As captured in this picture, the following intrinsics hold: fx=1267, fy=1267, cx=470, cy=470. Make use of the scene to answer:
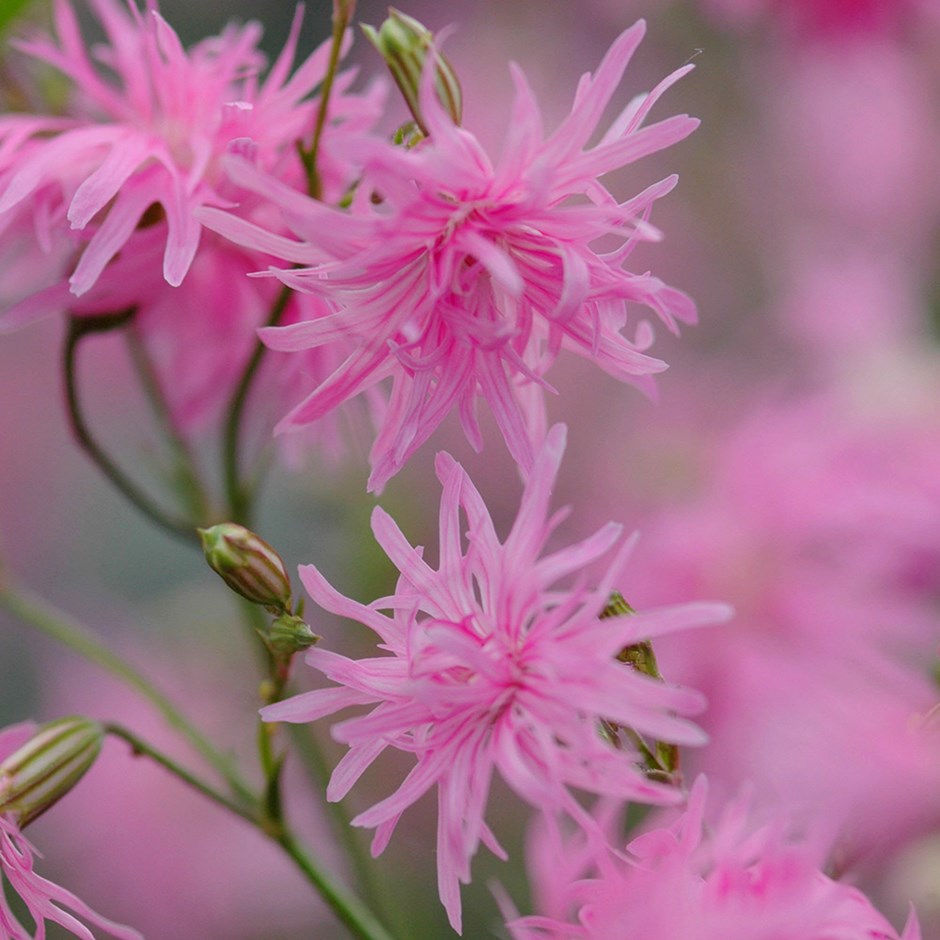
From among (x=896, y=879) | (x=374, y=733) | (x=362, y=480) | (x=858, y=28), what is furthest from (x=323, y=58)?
(x=858, y=28)

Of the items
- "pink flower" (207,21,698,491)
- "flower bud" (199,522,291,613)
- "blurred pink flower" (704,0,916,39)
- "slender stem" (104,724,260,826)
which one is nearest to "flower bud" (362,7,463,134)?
"pink flower" (207,21,698,491)

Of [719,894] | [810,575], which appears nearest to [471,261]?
[719,894]

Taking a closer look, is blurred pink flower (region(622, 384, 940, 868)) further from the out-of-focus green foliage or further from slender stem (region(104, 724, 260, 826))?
the out-of-focus green foliage

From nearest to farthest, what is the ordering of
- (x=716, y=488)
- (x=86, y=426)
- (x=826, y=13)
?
1. (x=86, y=426)
2. (x=716, y=488)
3. (x=826, y=13)

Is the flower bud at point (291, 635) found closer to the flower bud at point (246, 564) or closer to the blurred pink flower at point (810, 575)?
the flower bud at point (246, 564)

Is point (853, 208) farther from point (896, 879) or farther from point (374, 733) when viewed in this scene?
point (374, 733)

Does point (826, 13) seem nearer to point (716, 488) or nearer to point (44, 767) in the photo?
point (716, 488)
